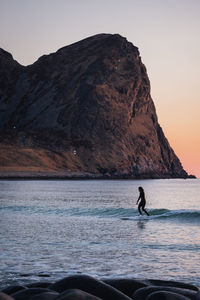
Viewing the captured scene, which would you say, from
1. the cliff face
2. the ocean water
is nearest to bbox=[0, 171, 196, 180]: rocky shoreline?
the cliff face

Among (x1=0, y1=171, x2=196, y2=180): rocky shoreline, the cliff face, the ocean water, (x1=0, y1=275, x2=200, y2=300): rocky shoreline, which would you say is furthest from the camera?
the cliff face

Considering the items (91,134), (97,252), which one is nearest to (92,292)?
(97,252)

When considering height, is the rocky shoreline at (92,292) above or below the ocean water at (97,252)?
above

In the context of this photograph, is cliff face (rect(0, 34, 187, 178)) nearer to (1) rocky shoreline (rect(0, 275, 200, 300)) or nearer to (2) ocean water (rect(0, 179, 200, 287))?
(2) ocean water (rect(0, 179, 200, 287))

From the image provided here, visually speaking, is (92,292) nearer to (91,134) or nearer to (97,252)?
(97,252)

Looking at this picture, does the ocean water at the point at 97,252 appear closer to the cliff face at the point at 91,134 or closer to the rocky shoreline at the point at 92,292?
the rocky shoreline at the point at 92,292

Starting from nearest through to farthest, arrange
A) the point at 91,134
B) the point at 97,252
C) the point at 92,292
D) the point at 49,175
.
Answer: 1. the point at 92,292
2. the point at 97,252
3. the point at 49,175
4. the point at 91,134

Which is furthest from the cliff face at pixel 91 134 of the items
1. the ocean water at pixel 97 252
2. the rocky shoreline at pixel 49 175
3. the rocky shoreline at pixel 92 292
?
the rocky shoreline at pixel 92 292

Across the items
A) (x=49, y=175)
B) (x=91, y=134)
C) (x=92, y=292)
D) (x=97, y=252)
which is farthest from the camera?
(x=91, y=134)

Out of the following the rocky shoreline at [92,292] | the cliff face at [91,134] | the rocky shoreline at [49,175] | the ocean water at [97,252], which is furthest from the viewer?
the cliff face at [91,134]

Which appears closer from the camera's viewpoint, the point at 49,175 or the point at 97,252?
the point at 97,252

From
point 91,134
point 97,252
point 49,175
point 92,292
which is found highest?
point 91,134

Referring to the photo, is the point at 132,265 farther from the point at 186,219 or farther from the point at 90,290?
the point at 186,219

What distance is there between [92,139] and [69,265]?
169 meters
